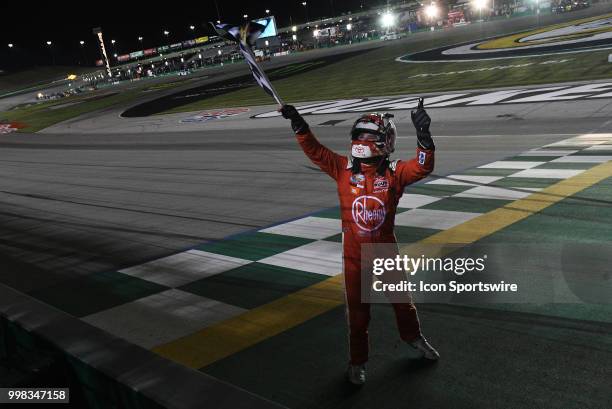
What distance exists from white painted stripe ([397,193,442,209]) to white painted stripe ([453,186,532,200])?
474 millimetres

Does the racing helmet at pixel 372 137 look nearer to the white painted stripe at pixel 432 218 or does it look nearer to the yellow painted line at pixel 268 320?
the yellow painted line at pixel 268 320

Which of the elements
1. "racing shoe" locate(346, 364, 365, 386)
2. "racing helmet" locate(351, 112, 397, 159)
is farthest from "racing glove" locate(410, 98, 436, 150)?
"racing shoe" locate(346, 364, 365, 386)

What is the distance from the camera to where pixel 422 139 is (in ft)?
14.0

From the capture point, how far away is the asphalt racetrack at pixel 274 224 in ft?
14.4

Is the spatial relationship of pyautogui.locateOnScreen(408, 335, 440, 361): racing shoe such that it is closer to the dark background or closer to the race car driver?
the race car driver

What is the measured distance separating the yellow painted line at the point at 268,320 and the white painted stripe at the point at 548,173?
262 centimetres

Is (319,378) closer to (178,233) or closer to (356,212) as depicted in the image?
(356,212)

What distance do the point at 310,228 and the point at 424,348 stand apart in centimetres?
471

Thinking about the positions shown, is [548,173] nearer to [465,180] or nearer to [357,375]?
[465,180]

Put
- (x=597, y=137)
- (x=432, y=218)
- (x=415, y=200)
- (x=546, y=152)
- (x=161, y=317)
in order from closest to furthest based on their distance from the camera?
(x=161, y=317) < (x=432, y=218) < (x=415, y=200) < (x=546, y=152) < (x=597, y=137)

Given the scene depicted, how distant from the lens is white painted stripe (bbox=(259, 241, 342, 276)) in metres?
7.31

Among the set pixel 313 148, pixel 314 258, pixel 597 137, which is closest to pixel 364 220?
pixel 313 148

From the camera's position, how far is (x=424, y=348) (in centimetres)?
466

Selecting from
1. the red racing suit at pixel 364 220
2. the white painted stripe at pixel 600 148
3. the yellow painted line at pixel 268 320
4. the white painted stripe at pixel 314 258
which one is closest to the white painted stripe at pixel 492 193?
the yellow painted line at pixel 268 320
